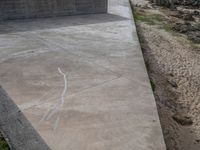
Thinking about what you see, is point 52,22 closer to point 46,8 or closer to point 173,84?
point 46,8

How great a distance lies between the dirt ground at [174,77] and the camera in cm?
419

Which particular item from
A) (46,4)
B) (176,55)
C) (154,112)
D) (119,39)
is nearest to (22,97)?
(154,112)

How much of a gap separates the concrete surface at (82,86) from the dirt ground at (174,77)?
1.88 ft

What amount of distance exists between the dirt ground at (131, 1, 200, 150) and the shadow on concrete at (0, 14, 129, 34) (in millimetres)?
1249

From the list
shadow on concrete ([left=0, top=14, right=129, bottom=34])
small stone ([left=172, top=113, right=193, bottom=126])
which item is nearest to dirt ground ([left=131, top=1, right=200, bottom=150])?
small stone ([left=172, top=113, right=193, bottom=126])

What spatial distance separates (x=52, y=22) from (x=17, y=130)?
5.40 meters

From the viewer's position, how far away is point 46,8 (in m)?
8.76

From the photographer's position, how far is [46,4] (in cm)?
878

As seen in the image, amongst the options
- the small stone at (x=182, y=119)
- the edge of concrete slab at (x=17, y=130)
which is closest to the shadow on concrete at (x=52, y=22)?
the edge of concrete slab at (x=17, y=130)

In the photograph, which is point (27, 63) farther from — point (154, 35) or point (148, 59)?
point (154, 35)

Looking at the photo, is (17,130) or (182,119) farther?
(182,119)

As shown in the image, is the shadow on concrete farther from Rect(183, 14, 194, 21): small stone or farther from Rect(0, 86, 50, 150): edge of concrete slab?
Rect(183, 14, 194, 21): small stone

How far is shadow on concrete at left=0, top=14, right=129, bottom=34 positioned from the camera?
288 inches

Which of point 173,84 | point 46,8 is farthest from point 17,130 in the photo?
point 46,8
